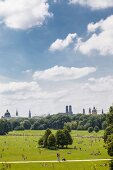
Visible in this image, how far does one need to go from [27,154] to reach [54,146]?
1650 centimetres

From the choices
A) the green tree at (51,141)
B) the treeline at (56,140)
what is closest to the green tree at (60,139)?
the treeline at (56,140)

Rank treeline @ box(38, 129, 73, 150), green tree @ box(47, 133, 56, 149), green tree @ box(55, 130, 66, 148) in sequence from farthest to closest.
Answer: green tree @ box(55, 130, 66, 148) → treeline @ box(38, 129, 73, 150) → green tree @ box(47, 133, 56, 149)

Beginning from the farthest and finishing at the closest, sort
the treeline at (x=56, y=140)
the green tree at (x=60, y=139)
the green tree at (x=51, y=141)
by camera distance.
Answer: the green tree at (x=60, y=139), the treeline at (x=56, y=140), the green tree at (x=51, y=141)

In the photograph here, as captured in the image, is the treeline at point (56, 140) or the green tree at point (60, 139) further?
the green tree at point (60, 139)

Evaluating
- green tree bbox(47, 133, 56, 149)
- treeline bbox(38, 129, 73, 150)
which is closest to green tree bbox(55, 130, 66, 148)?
treeline bbox(38, 129, 73, 150)

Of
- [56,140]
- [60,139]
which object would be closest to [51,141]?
[56,140]

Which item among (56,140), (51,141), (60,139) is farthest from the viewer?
→ (60,139)

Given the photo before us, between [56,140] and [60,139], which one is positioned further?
[60,139]

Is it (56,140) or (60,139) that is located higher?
(60,139)

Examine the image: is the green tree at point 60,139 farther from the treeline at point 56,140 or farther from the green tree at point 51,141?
the green tree at point 51,141

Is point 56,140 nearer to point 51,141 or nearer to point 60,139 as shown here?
point 60,139

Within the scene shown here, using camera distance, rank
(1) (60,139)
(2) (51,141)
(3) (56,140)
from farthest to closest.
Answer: (1) (60,139) < (3) (56,140) < (2) (51,141)

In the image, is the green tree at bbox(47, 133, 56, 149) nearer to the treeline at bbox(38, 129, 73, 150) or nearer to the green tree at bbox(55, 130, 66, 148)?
the treeline at bbox(38, 129, 73, 150)

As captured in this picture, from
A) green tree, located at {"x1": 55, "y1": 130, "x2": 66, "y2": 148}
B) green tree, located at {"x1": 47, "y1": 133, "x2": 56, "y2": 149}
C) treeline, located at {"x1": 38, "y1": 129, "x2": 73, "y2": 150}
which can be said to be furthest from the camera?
green tree, located at {"x1": 55, "y1": 130, "x2": 66, "y2": 148}
